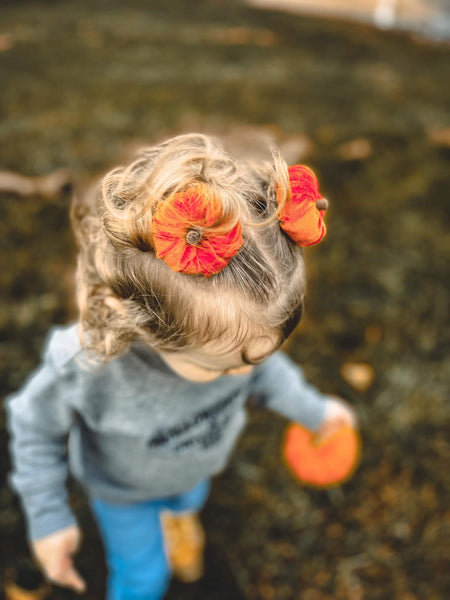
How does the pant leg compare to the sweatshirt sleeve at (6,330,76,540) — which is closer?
the sweatshirt sleeve at (6,330,76,540)

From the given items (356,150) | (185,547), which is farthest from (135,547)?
(356,150)

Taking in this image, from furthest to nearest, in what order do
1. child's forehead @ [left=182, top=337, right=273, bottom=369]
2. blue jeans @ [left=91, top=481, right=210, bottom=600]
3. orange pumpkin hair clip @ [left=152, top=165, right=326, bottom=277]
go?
blue jeans @ [left=91, top=481, right=210, bottom=600] → child's forehead @ [left=182, top=337, right=273, bottom=369] → orange pumpkin hair clip @ [left=152, top=165, right=326, bottom=277]

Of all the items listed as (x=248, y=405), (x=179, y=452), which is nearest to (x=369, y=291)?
(x=248, y=405)

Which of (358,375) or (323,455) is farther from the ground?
(323,455)

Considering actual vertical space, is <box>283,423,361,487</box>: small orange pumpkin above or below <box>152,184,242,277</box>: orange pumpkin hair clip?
below

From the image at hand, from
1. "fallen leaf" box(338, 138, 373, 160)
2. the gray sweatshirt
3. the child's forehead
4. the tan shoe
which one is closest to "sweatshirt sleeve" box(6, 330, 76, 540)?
the gray sweatshirt

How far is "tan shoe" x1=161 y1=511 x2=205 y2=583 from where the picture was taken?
1.47m

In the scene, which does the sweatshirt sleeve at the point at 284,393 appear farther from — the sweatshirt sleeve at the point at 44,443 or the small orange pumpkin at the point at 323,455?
the sweatshirt sleeve at the point at 44,443

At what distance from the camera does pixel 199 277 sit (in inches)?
28.5

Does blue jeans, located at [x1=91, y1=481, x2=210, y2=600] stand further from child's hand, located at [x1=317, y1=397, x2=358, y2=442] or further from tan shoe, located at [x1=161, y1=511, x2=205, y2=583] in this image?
child's hand, located at [x1=317, y1=397, x2=358, y2=442]

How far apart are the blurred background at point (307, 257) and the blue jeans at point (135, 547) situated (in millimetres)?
240

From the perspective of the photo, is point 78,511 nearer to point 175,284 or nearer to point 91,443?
point 91,443

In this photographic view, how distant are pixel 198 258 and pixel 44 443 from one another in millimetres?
597

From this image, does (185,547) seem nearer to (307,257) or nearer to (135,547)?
(135,547)
